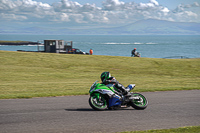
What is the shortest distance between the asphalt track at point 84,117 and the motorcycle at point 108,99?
232 millimetres

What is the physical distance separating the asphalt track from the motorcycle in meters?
0.23

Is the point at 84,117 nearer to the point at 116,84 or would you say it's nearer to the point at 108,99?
the point at 108,99

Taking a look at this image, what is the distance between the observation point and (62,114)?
31.4ft

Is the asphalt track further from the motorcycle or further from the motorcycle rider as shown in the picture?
the motorcycle rider

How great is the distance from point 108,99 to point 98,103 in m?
0.39

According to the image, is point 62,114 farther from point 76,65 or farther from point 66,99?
point 76,65

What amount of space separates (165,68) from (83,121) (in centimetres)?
2747

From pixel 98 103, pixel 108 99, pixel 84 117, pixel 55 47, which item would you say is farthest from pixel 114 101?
pixel 55 47

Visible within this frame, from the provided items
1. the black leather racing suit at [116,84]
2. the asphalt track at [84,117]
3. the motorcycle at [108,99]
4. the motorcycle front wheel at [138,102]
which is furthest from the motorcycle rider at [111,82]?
the asphalt track at [84,117]

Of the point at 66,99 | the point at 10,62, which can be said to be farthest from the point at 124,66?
the point at 66,99

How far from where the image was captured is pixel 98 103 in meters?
10.3

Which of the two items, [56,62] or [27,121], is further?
[56,62]

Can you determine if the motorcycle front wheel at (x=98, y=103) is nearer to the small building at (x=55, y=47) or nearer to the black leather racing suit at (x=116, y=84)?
the black leather racing suit at (x=116, y=84)

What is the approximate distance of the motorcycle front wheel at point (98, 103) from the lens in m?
10.2
